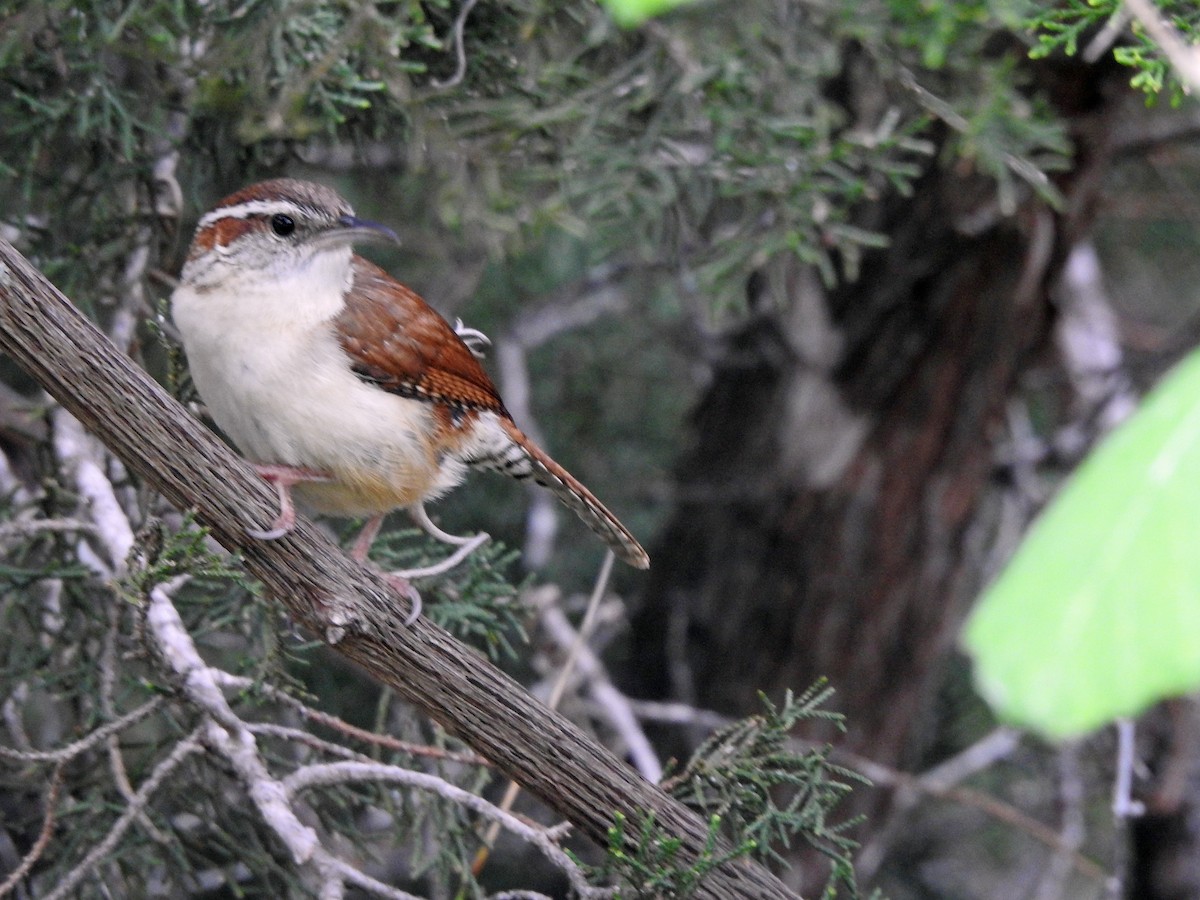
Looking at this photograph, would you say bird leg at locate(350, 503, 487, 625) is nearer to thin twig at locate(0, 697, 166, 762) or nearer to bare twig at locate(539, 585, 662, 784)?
thin twig at locate(0, 697, 166, 762)

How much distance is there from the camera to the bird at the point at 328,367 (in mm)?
2850

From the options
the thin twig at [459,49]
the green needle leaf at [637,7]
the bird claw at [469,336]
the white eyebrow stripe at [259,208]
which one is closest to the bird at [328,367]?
the white eyebrow stripe at [259,208]

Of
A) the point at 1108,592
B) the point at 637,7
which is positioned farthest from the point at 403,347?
the point at 1108,592

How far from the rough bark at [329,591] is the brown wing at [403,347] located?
66 centimetres

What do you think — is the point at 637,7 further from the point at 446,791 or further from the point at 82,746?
the point at 82,746

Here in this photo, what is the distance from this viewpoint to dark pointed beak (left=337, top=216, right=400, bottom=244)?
121 inches

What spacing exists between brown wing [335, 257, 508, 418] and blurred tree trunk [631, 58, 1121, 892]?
1967mm

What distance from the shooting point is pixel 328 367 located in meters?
2.93

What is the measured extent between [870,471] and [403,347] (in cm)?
254

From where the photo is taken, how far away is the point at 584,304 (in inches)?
214

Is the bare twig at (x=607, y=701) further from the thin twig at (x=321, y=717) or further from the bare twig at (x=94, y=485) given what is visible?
the bare twig at (x=94, y=485)

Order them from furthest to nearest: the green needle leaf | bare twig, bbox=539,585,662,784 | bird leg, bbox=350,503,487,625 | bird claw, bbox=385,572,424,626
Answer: bare twig, bbox=539,585,662,784 → bird leg, bbox=350,503,487,625 → bird claw, bbox=385,572,424,626 → the green needle leaf

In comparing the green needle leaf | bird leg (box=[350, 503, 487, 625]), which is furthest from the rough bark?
the green needle leaf

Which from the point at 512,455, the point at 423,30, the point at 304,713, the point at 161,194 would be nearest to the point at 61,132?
the point at 161,194
